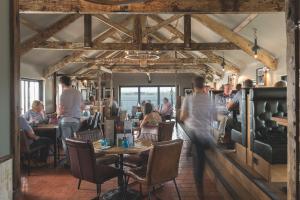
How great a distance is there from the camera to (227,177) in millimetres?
4414

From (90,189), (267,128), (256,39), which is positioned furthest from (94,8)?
(256,39)

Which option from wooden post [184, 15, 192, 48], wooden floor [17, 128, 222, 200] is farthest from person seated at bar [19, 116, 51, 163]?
wooden post [184, 15, 192, 48]

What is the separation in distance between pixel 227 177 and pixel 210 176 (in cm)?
54

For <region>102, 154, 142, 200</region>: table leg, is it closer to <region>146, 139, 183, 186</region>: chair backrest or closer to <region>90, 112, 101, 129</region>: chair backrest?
<region>146, 139, 183, 186</region>: chair backrest

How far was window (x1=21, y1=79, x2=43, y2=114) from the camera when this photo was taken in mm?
8664

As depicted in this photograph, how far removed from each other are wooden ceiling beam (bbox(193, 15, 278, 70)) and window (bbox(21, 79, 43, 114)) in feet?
17.3

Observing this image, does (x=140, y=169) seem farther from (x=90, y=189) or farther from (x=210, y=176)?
(x=210, y=176)

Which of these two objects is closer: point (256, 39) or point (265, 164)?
point (265, 164)

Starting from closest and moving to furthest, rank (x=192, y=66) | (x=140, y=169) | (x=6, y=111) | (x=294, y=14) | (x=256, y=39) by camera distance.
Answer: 1. (x=294, y=14)
2. (x=6, y=111)
3. (x=140, y=169)
4. (x=256, y=39)
5. (x=192, y=66)

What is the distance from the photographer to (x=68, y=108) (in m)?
5.00

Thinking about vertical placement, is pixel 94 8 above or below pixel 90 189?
above

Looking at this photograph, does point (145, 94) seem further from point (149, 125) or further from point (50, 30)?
point (149, 125)

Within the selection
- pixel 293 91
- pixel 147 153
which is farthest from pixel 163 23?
pixel 293 91

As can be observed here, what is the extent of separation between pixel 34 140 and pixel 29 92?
441 cm
